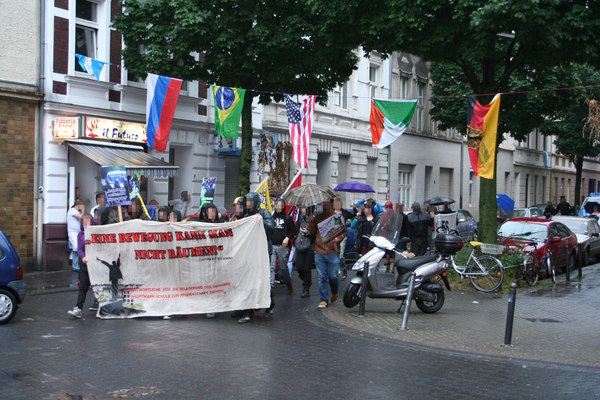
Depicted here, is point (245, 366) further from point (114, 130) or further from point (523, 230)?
point (523, 230)

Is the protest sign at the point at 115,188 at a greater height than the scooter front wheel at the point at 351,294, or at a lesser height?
greater

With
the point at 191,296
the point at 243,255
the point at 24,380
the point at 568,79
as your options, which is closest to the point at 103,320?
the point at 191,296

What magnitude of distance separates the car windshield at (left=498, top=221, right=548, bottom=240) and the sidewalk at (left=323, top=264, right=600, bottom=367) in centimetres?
319

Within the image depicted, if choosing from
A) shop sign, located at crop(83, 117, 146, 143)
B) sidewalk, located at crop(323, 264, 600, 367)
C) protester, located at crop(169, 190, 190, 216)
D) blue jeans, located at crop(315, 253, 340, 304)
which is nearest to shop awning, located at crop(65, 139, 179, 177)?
shop sign, located at crop(83, 117, 146, 143)

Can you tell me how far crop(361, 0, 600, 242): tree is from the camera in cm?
1249

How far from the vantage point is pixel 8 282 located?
9.80 m

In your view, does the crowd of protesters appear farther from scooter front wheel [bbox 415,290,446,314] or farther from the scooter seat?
scooter front wheel [bbox 415,290,446,314]

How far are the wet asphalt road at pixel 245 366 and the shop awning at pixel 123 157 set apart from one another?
7163mm

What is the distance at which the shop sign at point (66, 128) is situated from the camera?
1664 cm

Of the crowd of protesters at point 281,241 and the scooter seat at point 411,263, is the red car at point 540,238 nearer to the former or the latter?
the crowd of protesters at point 281,241

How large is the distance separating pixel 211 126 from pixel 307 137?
4666mm

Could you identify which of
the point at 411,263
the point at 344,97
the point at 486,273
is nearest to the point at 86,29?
the point at 411,263

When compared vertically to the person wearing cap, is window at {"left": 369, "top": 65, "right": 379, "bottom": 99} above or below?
above

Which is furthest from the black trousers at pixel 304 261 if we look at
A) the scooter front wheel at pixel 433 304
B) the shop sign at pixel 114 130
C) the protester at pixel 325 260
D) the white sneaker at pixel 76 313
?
the shop sign at pixel 114 130
